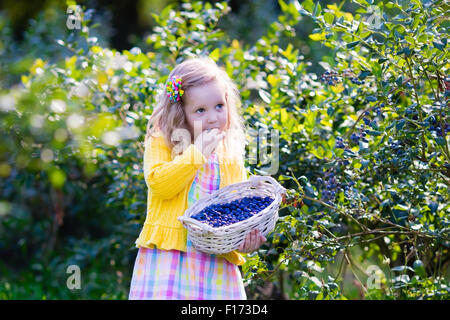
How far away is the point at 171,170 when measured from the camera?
2.14 metres

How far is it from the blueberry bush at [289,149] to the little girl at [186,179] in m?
0.32

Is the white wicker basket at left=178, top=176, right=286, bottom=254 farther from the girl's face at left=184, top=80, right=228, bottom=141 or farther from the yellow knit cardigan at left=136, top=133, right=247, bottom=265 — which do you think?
the girl's face at left=184, top=80, right=228, bottom=141

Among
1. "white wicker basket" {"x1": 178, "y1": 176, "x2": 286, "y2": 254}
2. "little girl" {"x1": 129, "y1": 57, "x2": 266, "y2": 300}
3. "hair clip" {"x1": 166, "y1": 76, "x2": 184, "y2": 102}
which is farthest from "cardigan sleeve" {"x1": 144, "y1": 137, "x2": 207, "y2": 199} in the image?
"hair clip" {"x1": 166, "y1": 76, "x2": 184, "y2": 102}

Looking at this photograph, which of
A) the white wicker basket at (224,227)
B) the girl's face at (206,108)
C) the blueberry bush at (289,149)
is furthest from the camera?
the blueberry bush at (289,149)

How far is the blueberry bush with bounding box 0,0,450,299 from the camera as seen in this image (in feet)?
7.91

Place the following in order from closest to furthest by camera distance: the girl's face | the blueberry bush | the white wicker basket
A: 1. the white wicker basket
2. the girl's face
3. the blueberry bush

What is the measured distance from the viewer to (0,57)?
5.35 m

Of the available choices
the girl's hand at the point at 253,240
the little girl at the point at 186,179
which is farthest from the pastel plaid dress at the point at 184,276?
the girl's hand at the point at 253,240

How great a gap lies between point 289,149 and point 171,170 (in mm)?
984

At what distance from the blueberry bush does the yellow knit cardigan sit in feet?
0.98

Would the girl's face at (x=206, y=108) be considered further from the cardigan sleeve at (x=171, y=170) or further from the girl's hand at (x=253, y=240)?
the girl's hand at (x=253, y=240)

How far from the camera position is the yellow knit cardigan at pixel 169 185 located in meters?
2.14

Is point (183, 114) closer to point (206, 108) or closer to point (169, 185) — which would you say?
point (206, 108)
